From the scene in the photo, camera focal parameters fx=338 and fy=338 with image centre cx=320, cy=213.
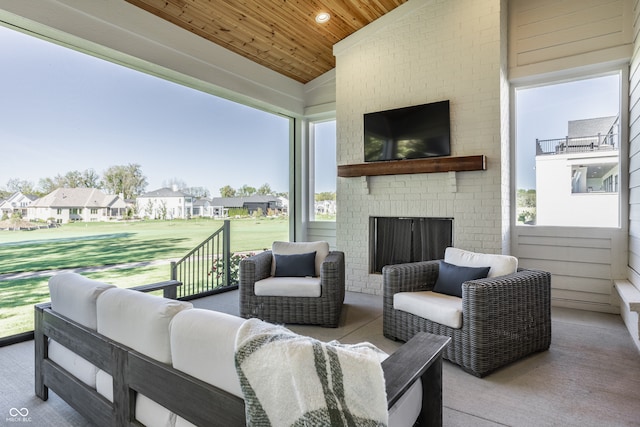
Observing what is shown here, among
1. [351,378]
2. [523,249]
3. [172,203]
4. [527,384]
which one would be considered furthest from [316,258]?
[351,378]

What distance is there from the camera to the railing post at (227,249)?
4.84m

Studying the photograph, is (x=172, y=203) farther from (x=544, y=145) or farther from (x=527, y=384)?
(x=544, y=145)

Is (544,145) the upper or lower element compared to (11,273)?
upper

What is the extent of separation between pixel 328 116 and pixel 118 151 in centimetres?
321

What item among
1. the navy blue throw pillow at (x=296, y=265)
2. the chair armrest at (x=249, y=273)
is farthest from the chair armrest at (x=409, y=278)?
the chair armrest at (x=249, y=273)

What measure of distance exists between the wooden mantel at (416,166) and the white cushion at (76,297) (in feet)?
11.2

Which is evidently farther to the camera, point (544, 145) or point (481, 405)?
point (544, 145)

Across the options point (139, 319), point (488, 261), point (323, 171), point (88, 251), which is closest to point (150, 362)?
point (139, 319)

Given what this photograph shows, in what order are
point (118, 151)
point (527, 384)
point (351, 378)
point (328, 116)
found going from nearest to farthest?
point (351, 378), point (527, 384), point (118, 151), point (328, 116)

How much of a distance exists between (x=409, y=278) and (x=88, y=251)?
10.4 ft

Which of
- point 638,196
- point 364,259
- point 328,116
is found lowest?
point 364,259

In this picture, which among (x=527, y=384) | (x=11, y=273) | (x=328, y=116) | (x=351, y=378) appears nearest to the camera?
(x=351, y=378)

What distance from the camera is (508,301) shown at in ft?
7.99

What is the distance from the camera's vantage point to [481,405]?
199 centimetres
